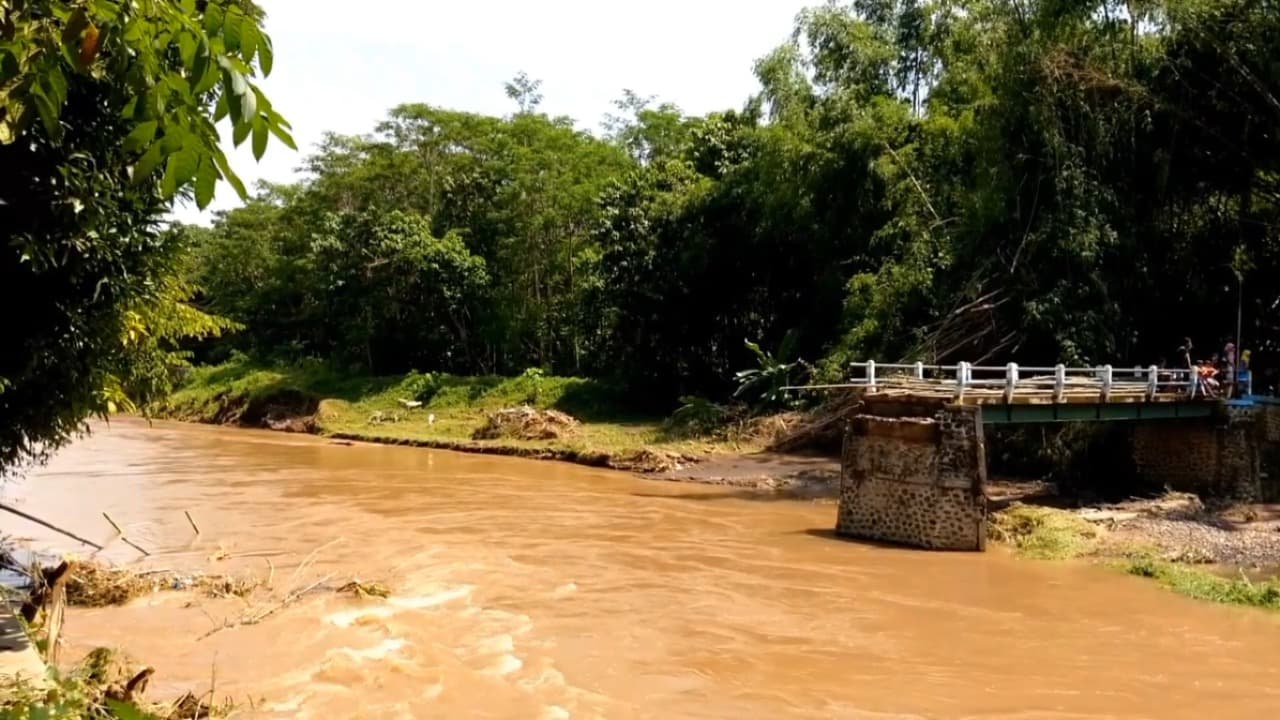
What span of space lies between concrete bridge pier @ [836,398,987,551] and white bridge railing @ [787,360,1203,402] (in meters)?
0.70

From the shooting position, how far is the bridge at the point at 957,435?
15.7 metres

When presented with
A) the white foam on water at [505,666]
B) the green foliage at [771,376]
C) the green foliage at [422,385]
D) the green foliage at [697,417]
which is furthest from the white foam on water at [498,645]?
the green foliage at [422,385]

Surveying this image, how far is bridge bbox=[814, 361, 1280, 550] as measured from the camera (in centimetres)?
1567

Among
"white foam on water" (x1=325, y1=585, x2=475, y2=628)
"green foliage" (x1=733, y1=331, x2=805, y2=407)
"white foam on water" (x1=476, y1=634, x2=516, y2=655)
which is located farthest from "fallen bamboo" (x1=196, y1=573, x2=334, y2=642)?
"green foliage" (x1=733, y1=331, x2=805, y2=407)

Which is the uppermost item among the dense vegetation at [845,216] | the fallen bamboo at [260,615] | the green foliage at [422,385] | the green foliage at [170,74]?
the dense vegetation at [845,216]

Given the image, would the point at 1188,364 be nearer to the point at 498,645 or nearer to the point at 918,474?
the point at 918,474

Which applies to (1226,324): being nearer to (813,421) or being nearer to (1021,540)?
(813,421)

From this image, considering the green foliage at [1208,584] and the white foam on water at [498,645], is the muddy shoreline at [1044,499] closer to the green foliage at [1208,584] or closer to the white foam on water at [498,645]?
the green foliage at [1208,584]

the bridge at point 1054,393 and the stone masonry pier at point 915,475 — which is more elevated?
the bridge at point 1054,393

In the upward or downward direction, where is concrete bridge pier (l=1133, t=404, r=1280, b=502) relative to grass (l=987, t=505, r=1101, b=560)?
upward

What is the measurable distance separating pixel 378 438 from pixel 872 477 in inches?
797

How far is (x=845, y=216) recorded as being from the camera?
29.4m

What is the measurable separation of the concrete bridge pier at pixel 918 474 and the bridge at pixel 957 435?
2cm

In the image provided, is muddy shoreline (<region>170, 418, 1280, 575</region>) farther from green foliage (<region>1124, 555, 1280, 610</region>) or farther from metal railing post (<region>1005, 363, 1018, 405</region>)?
metal railing post (<region>1005, 363, 1018, 405</region>)
